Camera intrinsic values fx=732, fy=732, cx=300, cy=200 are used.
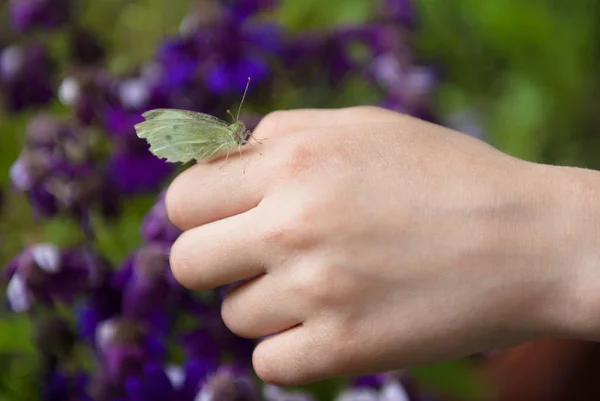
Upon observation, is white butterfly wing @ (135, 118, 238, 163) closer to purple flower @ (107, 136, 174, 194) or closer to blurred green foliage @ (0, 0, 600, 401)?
purple flower @ (107, 136, 174, 194)

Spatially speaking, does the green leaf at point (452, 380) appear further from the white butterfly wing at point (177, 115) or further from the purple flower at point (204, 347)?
the white butterfly wing at point (177, 115)

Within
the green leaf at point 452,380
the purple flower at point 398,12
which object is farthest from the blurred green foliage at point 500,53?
the green leaf at point 452,380

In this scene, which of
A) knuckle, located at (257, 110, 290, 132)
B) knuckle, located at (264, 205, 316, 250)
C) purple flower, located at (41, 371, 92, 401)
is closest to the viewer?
knuckle, located at (264, 205, 316, 250)

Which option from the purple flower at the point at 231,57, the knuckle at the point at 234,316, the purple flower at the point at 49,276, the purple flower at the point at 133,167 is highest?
the purple flower at the point at 231,57

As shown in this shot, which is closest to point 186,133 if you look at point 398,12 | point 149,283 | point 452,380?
point 149,283

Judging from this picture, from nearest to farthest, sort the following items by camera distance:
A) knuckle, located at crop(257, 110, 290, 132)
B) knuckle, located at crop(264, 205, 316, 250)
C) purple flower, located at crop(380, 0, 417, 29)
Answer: knuckle, located at crop(264, 205, 316, 250) < knuckle, located at crop(257, 110, 290, 132) < purple flower, located at crop(380, 0, 417, 29)

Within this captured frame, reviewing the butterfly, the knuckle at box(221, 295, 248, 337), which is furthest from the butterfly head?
the knuckle at box(221, 295, 248, 337)
